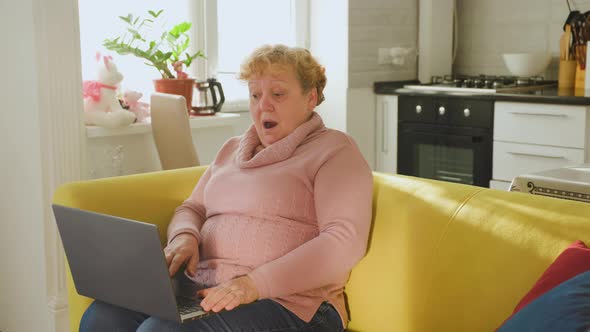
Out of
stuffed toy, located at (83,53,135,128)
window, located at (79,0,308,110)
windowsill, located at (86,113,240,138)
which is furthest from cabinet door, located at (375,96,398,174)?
stuffed toy, located at (83,53,135,128)

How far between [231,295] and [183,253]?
1.02 feet

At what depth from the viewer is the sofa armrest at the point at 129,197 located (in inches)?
86.5

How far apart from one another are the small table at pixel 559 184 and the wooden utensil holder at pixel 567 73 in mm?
2140

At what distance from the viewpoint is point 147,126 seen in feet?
11.1

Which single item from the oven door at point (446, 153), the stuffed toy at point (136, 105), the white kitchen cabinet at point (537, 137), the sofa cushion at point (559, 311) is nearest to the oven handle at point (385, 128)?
the oven door at point (446, 153)

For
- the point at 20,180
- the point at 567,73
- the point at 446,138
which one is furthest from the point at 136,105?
the point at 567,73

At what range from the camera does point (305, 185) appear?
2.00 meters

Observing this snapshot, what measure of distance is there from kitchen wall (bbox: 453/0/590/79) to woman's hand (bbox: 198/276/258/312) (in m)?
3.14

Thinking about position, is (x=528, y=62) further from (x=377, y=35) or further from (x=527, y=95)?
(x=377, y=35)

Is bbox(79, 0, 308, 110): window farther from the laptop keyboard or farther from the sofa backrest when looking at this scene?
the sofa backrest

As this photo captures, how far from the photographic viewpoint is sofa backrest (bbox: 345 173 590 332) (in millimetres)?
1689

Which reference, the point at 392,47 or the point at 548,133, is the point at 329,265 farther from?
the point at 392,47

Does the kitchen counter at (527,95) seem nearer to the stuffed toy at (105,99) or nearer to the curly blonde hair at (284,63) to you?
the stuffed toy at (105,99)

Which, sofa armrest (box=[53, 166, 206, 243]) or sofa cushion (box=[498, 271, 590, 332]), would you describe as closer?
sofa cushion (box=[498, 271, 590, 332])
